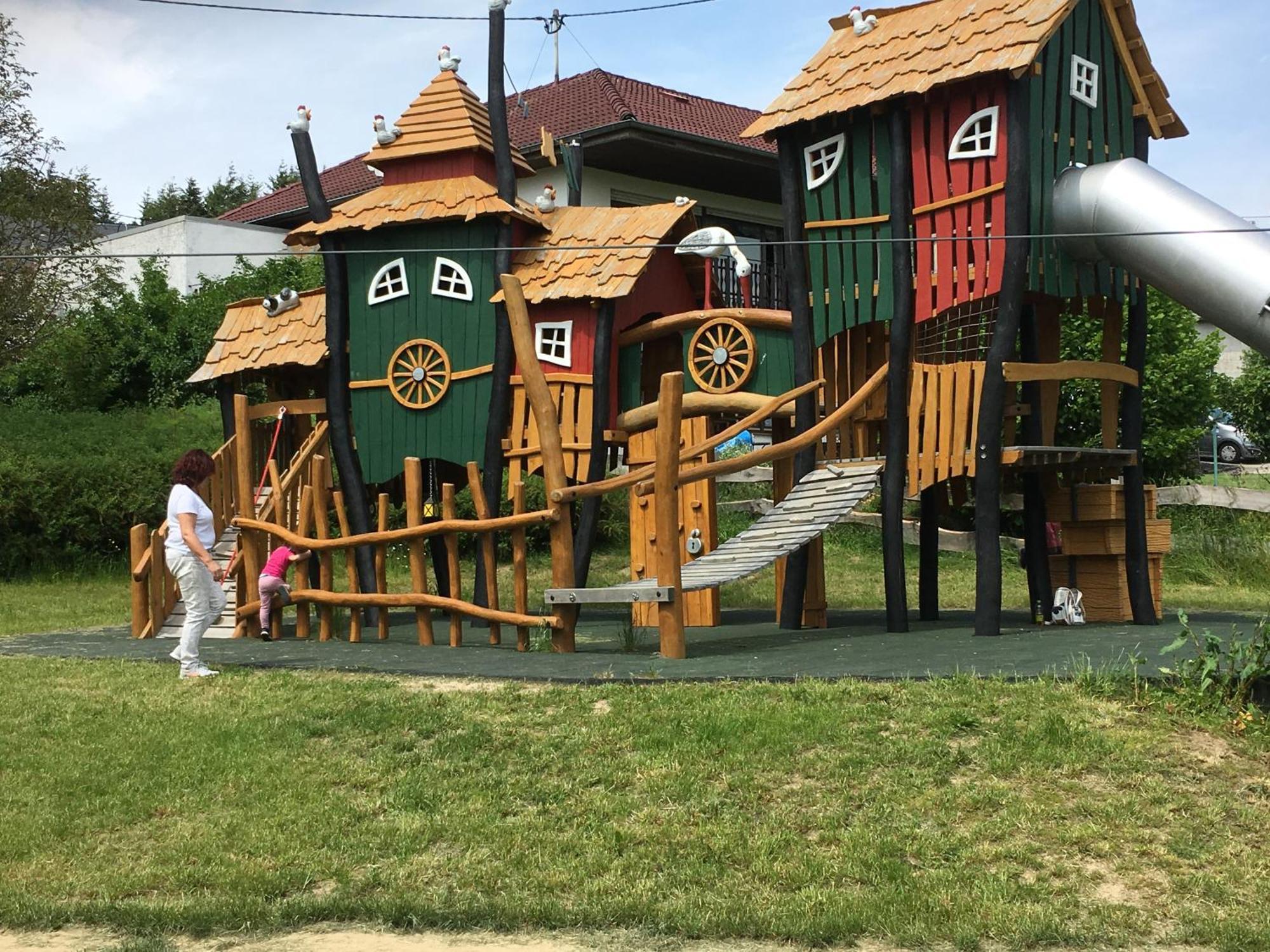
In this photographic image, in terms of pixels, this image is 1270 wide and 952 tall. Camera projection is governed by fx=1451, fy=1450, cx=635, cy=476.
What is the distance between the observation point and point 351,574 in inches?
541

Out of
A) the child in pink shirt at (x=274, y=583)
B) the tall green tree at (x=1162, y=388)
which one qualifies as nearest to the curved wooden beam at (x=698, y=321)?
the child in pink shirt at (x=274, y=583)

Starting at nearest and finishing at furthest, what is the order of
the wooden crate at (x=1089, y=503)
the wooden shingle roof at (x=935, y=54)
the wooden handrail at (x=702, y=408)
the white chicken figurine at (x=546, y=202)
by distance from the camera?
1. the wooden shingle roof at (x=935, y=54)
2. the wooden crate at (x=1089, y=503)
3. the wooden handrail at (x=702, y=408)
4. the white chicken figurine at (x=546, y=202)

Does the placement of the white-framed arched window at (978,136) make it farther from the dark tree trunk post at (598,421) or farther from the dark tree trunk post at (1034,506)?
the dark tree trunk post at (598,421)

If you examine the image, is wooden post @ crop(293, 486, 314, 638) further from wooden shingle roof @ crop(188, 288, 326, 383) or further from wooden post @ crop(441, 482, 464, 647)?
wooden shingle roof @ crop(188, 288, 326, 383)

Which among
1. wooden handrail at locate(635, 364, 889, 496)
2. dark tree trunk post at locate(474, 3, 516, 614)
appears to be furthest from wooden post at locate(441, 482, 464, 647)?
wooden handrail at locate(635, 364, 889, 496)

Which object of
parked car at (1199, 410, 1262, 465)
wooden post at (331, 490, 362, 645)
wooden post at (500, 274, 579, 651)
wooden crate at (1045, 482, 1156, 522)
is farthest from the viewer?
parked car at (1199, 410, 1262, 465)

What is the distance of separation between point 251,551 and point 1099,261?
7982 millimetres

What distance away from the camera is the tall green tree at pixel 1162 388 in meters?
22.5

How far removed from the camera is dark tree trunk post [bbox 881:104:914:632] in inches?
483

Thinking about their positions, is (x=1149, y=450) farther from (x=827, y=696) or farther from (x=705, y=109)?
(x=827, y=696)

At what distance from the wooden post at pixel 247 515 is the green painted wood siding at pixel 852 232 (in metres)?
5.48

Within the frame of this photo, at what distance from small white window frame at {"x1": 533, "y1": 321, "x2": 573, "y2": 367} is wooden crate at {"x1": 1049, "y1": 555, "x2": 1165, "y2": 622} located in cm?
501

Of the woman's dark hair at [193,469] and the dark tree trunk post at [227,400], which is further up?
the dark tree trunk post at [227,400]

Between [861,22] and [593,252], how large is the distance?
3.35 metres
